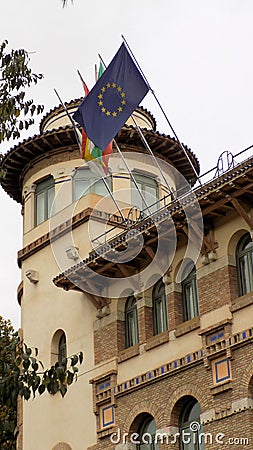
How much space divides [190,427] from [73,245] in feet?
24.8

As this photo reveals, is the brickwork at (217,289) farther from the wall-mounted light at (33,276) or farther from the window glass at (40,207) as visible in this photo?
the window glass at (40,207)

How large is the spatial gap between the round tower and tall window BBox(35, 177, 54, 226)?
0.11 ft

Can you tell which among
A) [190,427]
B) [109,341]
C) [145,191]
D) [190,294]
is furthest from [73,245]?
[190,427]

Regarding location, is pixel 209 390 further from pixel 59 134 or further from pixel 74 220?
pixel 59 134

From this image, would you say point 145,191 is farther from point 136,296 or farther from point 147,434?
point 147,434

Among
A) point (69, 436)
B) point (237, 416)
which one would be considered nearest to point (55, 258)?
point (69, 436)

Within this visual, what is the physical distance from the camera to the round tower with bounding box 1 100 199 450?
81.5 ft

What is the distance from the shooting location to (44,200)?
2936 cm

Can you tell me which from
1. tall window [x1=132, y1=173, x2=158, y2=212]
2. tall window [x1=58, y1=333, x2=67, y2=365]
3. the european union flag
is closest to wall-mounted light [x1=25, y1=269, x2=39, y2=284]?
tall window [x1=58, y1=333, x2=67, y2=365]

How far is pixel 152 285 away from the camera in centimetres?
2428

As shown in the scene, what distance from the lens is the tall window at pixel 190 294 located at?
22970 mm

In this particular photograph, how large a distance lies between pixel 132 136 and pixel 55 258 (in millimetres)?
4688

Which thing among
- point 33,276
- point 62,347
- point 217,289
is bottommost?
point 217,289

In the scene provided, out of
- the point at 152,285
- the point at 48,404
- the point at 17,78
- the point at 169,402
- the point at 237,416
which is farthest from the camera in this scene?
the point at 48,404
